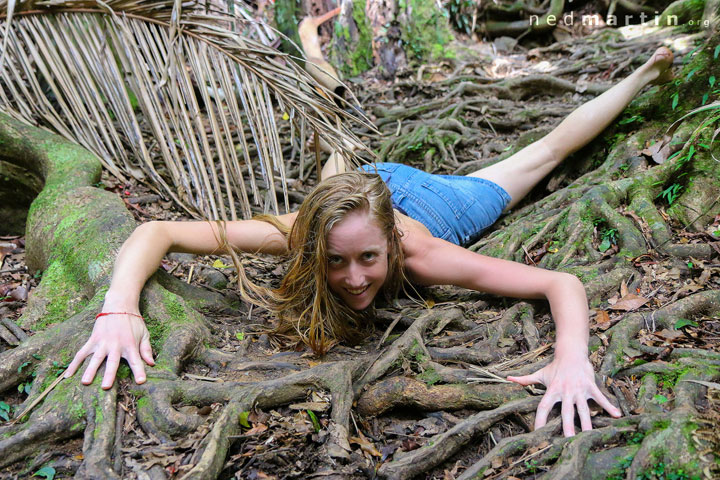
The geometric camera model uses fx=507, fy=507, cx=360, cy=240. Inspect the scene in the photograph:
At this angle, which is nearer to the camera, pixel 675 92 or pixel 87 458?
pixel 87 458

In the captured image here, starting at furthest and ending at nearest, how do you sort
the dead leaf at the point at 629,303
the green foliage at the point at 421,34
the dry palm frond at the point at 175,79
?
the green foliage at the point at 421,34 < the dry palm frond at the point at 175,79 < the dead leaf at the point at 629,303

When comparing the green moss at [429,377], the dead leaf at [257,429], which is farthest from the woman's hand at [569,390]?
the dead leaf at [257,429]

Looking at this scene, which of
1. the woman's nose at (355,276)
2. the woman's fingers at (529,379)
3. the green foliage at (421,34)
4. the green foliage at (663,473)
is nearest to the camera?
the green foliage at (663,473)

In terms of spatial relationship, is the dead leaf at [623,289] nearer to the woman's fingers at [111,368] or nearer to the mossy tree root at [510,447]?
the mossy tree root at [510,447]

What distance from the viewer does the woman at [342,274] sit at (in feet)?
6.78

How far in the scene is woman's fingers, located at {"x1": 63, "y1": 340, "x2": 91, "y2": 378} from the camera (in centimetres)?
200

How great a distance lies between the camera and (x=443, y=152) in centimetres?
535

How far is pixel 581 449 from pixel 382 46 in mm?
7686

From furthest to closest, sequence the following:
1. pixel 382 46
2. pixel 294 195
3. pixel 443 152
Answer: pixel 382 46 < pixel 443 152 < pixel 294 195

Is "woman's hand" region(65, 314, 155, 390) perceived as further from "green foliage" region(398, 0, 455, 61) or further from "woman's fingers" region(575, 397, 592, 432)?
"green foliage" region(398, 0, 455, 61)

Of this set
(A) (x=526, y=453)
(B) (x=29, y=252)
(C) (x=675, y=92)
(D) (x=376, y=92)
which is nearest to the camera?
(A) (x=526, y=453)

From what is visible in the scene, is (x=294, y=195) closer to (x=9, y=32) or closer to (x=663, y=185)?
(x=9, y=32)

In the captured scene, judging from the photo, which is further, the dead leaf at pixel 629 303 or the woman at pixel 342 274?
the dead leaf at pixel 629 303

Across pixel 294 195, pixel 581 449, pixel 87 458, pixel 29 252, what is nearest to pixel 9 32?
pixel 29 252
